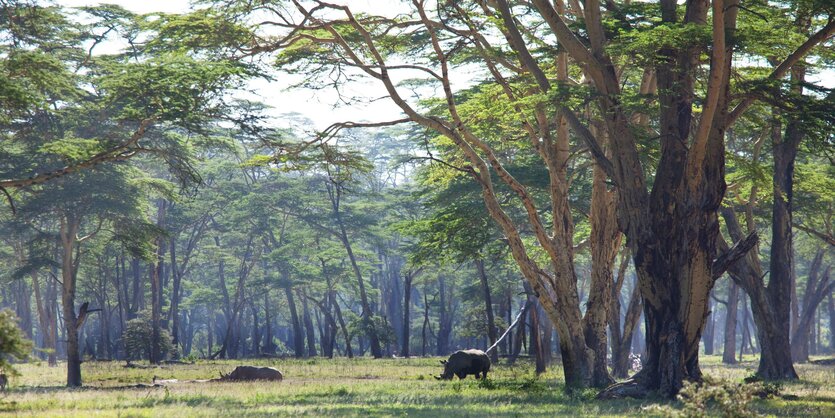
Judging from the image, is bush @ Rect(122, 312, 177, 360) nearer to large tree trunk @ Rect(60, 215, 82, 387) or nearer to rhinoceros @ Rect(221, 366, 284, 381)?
large tree trunk @ Rect(60, 215, 82, 387)

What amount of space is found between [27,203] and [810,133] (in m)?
26.9

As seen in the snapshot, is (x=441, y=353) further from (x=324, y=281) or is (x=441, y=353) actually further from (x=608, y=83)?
(x=608, y=83)

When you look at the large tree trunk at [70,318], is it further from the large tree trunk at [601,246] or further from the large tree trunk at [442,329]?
the large tree trunk at [442,329]

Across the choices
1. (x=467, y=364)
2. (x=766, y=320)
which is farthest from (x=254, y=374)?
(x=766, y=320)

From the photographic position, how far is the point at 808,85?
1703cm

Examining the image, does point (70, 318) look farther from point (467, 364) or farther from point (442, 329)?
point (442, 329)

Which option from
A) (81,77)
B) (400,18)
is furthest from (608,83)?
(81,77)

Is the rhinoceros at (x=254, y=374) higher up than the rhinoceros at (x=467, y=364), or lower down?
lower down

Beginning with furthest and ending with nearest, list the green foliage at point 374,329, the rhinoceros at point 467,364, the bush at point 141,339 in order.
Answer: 1. the green foliage at point 374,329
2. the bush at point 141,339
3. the rhinoceros at point 467,364

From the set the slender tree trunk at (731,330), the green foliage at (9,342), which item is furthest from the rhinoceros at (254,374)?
the slender tree trunk at (731,330)

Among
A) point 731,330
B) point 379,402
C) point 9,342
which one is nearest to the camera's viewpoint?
point 9,342

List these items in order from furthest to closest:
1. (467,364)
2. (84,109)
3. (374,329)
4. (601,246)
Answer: (374,329)
(84,109)
(467,364)
(601,246)

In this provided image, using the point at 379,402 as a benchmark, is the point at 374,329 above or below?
above

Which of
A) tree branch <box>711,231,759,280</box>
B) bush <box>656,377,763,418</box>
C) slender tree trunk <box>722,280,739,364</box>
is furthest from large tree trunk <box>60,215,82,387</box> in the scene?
slender tree trunk <box>722,280,739,364</box>
